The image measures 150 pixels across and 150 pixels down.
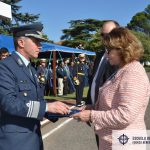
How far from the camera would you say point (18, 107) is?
2.90m

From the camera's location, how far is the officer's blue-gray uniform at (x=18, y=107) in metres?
2.92

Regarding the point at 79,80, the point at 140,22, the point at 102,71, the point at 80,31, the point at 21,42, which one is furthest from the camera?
the point at 140,22

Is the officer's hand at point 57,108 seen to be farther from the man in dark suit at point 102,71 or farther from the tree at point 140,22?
the tree at point 140,22

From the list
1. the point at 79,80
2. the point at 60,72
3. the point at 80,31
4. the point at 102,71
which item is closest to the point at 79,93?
the point at 79,80

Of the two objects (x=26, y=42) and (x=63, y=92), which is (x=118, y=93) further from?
(x=63, y=92)

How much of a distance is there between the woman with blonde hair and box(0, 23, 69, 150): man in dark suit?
0.29m

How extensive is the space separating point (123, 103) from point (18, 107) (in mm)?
737

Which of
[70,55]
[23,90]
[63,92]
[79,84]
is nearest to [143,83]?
[23,90]

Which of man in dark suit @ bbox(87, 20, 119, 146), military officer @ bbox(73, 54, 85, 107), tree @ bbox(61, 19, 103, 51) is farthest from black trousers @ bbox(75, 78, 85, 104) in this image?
tree @ bbox(61, 19, 103, 51)

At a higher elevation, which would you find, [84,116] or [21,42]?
[21,42]

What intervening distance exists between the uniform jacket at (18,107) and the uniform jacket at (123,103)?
452 mm

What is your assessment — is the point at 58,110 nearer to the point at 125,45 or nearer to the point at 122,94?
the point at 122,94

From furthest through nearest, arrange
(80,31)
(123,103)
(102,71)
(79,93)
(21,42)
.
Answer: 1. (80,31)
2. (79,93)
3. (102,71)
4. (21,42)
5. (123,103)

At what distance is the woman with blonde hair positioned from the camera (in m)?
2.88
